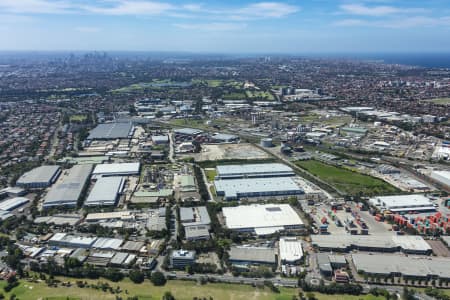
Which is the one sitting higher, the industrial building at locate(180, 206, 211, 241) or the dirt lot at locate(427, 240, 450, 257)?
the industrial building at locate(180, 206, 211, 241)

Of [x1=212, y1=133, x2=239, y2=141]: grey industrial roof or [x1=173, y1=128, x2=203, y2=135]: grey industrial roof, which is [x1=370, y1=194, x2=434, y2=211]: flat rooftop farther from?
[x1=173, y1=128, x2=203, y2=135]: grey industrial roof

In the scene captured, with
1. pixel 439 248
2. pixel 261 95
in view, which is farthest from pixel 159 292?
pixel 261 95

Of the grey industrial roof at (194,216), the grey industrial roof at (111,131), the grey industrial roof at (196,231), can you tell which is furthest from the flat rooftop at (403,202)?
the grey industrial roof at (111,131)

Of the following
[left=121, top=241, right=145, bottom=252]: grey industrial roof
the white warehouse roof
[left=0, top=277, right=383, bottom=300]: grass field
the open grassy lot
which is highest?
the open grassy lot

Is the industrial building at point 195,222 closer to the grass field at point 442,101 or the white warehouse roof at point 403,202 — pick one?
the white warehouse roof at point 403,202

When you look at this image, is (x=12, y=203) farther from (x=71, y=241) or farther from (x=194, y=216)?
(x=194, y=216)

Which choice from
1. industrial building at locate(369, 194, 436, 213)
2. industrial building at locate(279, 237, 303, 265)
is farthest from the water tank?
industrial building at locate(279, 237, 303, 265)

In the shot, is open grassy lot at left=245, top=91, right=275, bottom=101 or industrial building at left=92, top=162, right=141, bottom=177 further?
open grassy lot at left=245, top=91, right=275, bottom=101
